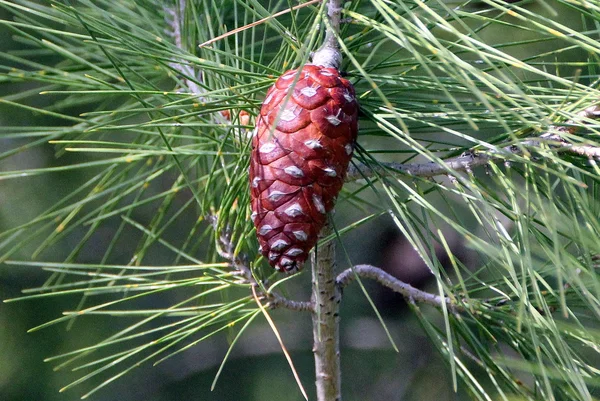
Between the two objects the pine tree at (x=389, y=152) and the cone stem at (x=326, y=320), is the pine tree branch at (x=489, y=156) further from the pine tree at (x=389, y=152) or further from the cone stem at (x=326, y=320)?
the cone stem at (x=326, y=320)

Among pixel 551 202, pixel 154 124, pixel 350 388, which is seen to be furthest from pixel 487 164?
pixel 350 388

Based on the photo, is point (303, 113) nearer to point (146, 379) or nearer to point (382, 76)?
point (382, 76)

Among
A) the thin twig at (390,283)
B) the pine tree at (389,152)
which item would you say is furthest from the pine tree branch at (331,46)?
the thin twig at (390,283)

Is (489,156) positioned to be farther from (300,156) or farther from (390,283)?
(390,283)

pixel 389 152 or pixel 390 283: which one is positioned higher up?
pixel 389 152

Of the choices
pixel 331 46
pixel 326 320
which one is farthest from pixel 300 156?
pixel 326 320

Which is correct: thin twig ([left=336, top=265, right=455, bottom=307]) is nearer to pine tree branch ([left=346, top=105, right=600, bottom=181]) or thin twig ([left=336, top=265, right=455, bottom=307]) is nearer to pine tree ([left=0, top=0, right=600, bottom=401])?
pine tree ([left=0, top=0, right=600, bottom=401])

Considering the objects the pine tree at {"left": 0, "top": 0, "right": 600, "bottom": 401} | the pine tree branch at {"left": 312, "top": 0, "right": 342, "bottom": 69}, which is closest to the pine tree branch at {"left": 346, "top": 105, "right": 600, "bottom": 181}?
the pine tree at {"left": 0, "top": 0, "right": 600, "bottom": 401}
